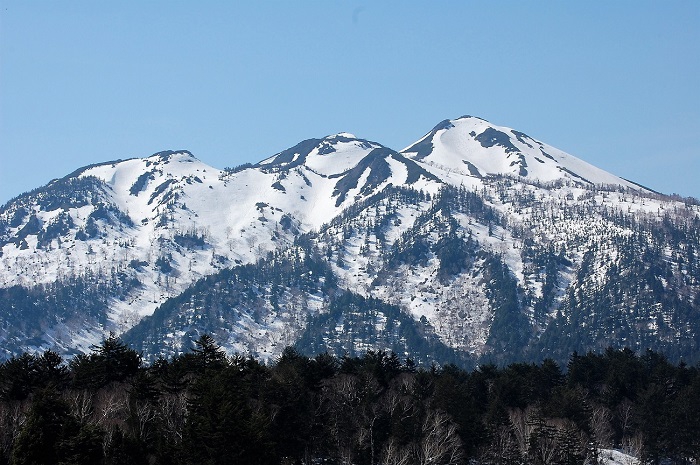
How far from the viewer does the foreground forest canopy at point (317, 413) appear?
198 ft

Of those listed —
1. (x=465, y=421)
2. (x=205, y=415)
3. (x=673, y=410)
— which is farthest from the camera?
(x=673, y=410)

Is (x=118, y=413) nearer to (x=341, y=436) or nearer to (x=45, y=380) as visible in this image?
(x=45, y=380)

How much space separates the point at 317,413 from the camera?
86.8 meters

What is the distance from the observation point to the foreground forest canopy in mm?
60219

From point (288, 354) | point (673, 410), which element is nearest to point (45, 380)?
point (288, 354)

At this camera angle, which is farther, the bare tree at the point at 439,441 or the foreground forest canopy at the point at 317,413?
the bare tree at the point at 439,441

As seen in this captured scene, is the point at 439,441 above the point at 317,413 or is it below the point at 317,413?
below

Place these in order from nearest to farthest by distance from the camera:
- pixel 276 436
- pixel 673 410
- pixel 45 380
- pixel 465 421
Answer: pixel 276 436, pixel 45 380, pixel 465 421, pixel 673 410

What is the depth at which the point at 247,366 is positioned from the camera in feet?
312

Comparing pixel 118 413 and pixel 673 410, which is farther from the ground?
pixel 673 410

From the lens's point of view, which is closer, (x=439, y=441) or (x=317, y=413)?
(x=439, y=441)

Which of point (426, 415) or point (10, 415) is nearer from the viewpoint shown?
point (10, 415)

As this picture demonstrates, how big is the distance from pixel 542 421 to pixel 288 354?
108 ft

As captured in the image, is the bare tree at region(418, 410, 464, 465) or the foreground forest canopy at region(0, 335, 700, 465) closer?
the foreground forest canopy at region(0, 335, 700, 465)
